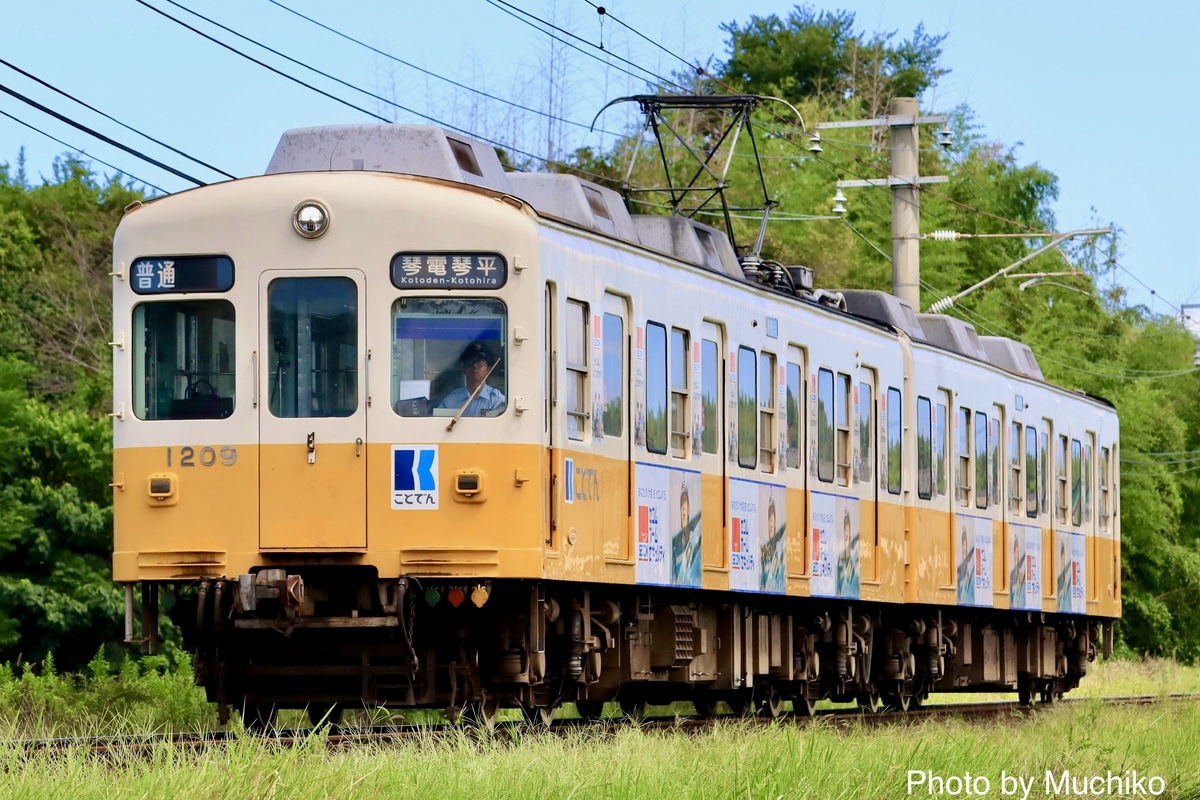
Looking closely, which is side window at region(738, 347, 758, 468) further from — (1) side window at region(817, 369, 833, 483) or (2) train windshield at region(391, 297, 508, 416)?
(2) train windshield at region(391, 297, 508, 416)

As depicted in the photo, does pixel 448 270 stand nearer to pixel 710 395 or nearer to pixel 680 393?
pixel 680 393

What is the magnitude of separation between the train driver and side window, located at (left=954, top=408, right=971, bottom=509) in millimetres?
9544

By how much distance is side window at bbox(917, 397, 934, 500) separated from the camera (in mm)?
20391

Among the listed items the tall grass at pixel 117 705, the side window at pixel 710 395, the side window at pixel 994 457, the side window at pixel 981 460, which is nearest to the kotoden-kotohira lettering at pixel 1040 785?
the tall grass at pixel 117 705

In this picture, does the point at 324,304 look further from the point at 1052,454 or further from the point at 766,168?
the point at 766,168

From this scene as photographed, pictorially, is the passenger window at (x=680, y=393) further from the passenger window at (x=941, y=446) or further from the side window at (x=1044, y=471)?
the side window at (x=1044, y=471)

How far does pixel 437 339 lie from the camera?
1288 centimetres

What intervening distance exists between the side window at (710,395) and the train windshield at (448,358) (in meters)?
2.97

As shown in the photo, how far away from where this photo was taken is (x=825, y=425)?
18.1 metres

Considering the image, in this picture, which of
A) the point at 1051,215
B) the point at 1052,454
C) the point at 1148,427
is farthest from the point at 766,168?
the point at 1052,454

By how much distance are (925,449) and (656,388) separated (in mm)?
6446

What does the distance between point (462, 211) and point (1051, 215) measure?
4062 cm

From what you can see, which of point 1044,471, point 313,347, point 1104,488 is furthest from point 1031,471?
point 313,347

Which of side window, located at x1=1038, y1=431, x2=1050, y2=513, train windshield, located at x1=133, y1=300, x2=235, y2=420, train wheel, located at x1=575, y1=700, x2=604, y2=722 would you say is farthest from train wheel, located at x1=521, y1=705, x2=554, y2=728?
side window, located at x1=1038, y1=431, x2=1050, y2=513
